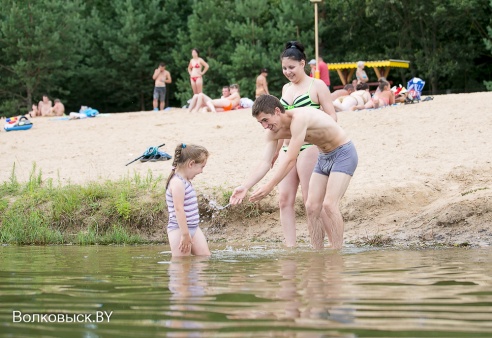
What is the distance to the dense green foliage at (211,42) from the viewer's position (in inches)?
1347

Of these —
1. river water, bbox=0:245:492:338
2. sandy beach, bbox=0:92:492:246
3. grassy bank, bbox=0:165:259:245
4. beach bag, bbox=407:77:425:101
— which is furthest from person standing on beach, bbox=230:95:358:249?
beach bag, bbox=407:77:425:101

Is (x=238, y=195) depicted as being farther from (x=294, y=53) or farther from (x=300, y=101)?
(x=294, y=53)

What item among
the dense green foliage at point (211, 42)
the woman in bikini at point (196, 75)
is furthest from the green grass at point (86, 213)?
the dense green foliage at point (211, 42)

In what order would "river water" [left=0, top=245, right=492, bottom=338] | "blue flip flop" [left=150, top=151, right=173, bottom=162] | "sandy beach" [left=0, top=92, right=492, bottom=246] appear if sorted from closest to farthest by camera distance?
"river water" [left=0, top=245, right=492, bottom=338] < "sandy beach" [left=0, top=92, right=492, bottom=246] < "blue flip flop" [left=150, top=151, right=173, bottom=162]

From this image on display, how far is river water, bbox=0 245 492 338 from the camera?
449cm

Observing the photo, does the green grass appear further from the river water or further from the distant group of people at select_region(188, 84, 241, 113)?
the distant group of people at select_region(188, 84, 241, 113)

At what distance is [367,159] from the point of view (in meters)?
13.8

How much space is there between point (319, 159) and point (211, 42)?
28.1 metres

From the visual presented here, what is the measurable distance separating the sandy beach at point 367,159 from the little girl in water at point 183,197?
105 inches

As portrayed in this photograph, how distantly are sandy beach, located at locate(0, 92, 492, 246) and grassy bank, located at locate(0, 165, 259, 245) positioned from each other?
595 mm

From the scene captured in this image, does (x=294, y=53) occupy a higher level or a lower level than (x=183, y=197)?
higher

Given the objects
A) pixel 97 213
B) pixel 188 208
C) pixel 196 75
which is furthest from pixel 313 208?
pixel 196 75

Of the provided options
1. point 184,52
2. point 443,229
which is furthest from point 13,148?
point 184,52

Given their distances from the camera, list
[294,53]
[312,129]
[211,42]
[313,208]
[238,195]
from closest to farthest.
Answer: [238,195]
[312,129]
[294,53]
[313,208]
[211,42]
